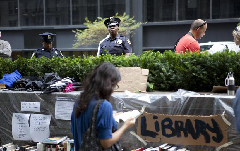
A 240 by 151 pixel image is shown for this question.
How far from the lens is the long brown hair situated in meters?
3.24

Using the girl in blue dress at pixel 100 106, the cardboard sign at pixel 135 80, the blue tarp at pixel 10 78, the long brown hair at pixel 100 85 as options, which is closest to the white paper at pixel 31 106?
the blue tarp at pixel 10 78

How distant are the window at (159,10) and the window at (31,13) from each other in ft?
24.2

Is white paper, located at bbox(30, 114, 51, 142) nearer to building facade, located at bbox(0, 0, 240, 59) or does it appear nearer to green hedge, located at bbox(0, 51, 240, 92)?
green hedge, located at bbox(0, 51, 240, 92)

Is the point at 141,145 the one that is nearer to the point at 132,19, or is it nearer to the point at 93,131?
the point at 93,131

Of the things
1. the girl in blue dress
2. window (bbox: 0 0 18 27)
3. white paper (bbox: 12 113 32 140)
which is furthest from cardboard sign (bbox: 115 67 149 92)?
window (bbox: 0 0 18 27)

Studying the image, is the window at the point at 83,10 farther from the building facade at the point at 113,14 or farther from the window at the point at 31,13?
the window at the point at 31,13

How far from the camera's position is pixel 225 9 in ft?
69.8

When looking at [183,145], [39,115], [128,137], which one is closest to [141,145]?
[128,137]

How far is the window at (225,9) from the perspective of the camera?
21125 mm

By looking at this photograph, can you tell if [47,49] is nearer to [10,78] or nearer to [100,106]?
[10,78]

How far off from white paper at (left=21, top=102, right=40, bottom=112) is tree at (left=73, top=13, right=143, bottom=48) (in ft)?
50.3

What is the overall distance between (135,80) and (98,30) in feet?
52.7

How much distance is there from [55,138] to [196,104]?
2419 mm

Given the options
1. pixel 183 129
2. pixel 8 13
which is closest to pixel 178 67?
pixel 183 129
